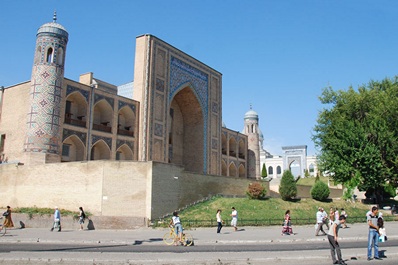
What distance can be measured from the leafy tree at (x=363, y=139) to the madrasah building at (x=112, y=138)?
696 cm

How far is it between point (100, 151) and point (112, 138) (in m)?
1.30

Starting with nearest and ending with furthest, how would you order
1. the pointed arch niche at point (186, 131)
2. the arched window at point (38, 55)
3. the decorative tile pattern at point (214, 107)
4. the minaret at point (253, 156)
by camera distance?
the arched window at point (38, 55) < the pointed arch niche at point (186, 131) < the decorative tile pattern at point (214, 107) < the minaret at point (253, 156)

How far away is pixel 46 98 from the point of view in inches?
904

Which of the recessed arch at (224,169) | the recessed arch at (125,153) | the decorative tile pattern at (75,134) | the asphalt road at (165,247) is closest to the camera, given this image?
the asphalt road at (165,247)

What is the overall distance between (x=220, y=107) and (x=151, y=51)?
413 inches

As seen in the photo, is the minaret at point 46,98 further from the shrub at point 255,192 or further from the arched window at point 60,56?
the shrub at point 255,192

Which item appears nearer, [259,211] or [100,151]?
[259,211]

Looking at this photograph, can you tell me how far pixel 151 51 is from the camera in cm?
2928

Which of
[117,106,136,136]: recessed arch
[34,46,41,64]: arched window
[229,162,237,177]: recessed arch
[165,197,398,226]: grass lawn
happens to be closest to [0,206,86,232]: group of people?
[165,197,398,226]: grass lawn

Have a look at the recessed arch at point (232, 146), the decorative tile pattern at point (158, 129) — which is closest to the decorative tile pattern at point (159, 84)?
the decorative tile pattern at point (158, 129)

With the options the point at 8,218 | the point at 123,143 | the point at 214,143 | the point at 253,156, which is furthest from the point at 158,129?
the point at 253,156

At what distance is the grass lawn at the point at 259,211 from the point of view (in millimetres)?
20000

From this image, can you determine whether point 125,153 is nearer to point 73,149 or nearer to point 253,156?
point 73,149

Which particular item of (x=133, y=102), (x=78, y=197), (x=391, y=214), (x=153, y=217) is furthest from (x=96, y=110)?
(x=391, y=214)
